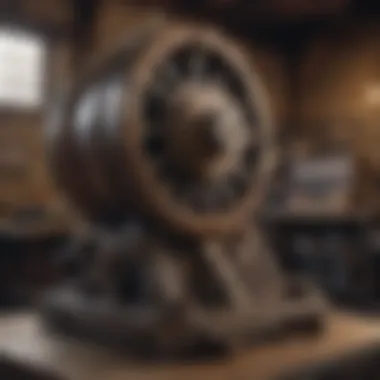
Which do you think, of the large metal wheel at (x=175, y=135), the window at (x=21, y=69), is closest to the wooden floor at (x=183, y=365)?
the large metal wheel at (x=175, y=135)

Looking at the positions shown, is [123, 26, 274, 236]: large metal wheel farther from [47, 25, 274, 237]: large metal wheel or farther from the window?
the window

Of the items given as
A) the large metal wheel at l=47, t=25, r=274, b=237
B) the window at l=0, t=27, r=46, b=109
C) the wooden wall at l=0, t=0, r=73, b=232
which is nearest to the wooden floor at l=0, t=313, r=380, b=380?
the large metal wheel at l=47, t=25, r=274, b=237

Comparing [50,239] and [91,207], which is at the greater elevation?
[50,239]

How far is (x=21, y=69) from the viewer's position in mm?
4059

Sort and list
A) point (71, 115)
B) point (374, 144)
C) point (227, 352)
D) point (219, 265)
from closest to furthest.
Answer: point (227, 352)
point (219, 265)
point (71, 115)
point (374, 144)

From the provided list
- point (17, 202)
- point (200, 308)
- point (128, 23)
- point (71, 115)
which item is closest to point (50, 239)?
point (17, 202)

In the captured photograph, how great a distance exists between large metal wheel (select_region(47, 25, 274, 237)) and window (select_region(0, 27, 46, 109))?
2665 mm

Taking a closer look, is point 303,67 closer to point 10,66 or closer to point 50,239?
point 10,66

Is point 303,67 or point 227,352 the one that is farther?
point 303,67

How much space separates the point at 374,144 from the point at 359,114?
267 mm

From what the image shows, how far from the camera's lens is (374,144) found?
5086 mm

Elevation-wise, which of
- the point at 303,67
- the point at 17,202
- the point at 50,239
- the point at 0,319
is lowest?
the point at 0,319

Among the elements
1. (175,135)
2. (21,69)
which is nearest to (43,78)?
(21,69)

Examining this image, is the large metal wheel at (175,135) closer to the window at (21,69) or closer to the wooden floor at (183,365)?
the wooden floor at (183,365)
